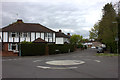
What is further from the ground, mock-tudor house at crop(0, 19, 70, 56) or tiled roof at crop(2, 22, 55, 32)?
tiled roof at crop(2, 22, 55, 32)

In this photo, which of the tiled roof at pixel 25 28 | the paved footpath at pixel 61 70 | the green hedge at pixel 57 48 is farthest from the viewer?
the tiled roof at pixel 25 28

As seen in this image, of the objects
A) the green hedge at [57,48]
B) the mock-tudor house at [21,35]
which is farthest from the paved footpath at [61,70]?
the mock-tudor house at [21,35]

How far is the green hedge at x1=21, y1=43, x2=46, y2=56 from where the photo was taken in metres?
28.5

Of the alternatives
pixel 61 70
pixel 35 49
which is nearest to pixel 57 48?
pixel 35 49

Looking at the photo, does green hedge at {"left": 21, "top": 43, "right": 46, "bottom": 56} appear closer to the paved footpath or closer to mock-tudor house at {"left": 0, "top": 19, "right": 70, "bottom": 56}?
mock-tudor house at {"left": 0, "top": 19, "right": 70, "bottom": 56}

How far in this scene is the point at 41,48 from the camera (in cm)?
3017

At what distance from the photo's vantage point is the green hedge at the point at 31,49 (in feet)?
Result: 93.4

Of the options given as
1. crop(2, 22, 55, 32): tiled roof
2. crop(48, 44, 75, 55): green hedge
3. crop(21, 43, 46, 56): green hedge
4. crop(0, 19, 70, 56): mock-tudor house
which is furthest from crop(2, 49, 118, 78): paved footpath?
crop(2, 22, 55, 32): tiled roof

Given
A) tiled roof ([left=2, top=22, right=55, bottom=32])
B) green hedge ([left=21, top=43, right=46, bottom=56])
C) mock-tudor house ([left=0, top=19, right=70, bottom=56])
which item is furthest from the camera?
tiled roof ([left=2, top=22, right=55, bottom=32])

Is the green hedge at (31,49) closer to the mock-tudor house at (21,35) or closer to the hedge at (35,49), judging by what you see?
the hedge at (35,49)

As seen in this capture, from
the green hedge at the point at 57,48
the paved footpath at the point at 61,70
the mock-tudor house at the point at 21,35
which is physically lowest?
the paved footpath at the point at 61,70

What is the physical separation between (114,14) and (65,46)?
1352 cm

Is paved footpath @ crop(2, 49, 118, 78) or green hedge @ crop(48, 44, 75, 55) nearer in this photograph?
paved footpath @ crop(2, 49, 118, 78)

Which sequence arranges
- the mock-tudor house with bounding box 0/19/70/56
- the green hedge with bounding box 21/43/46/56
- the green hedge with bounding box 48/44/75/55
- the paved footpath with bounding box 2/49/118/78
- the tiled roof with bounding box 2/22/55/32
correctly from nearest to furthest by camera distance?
the paved footpath with bounding box 2/49/118/78
the green hedge with bounding box 21/43/46/56
the green hedge with bounding box 48/44/75/55
the mock-tudor house with bounding box 0/19/70/56
the tiled roof with bounding box 2/22/55/32
